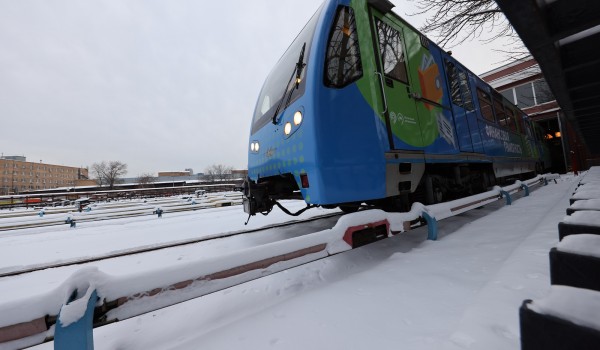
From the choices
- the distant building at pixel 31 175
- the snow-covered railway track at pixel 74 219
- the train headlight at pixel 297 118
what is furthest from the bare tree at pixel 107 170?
the train headlight at pixel 297 118

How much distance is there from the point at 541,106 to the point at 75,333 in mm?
26336

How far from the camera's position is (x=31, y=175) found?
81.8 m

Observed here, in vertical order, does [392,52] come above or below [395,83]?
above

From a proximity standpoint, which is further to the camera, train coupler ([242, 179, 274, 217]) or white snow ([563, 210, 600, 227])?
train coupler ([242, 179, 274, 217])

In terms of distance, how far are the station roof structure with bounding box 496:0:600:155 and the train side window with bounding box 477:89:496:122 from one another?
Result: 73.8 inches

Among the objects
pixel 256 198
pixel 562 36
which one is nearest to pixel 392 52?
pixel 562 36

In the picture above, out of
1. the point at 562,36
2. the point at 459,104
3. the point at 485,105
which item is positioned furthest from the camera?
the point at 485,105

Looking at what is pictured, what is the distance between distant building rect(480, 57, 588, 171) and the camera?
1472cm

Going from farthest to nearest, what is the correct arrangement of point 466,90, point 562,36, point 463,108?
point 466,90
point 463,108
point 562,36

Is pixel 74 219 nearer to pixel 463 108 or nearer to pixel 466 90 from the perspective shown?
pixel 463 108

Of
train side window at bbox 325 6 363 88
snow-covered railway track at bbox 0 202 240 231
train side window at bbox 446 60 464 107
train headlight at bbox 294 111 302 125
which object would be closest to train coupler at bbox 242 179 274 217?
train headlight at bbox 294 111 302 125

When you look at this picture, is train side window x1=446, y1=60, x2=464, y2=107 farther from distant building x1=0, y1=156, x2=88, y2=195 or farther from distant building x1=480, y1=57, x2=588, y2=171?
distant building x1=0, y1=156, x2=88, y2=195

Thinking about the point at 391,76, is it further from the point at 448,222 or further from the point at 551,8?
the point at 448,222

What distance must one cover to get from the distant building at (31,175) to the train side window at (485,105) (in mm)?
97951
